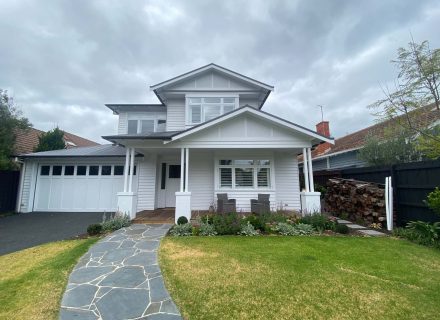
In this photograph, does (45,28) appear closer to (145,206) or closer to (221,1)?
(221,1)

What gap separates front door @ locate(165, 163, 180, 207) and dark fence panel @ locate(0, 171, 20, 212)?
26.5ft

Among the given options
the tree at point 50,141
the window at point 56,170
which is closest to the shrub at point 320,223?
the window at point 56,170

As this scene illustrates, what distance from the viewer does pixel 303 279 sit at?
11.8ft

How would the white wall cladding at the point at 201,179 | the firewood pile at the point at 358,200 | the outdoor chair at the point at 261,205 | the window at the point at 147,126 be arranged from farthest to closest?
the window at the point at 147,126, the white wall cladding at the point at 201,179, the outdoor chair at the point at 261,205, the firewood pile at the point at 358,200

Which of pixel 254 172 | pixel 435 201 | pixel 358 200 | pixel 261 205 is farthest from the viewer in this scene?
pixel 254 172

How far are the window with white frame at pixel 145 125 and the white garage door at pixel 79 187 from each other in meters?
2.26

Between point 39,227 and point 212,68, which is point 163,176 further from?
point 212,68

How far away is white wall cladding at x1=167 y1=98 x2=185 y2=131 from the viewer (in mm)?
11328

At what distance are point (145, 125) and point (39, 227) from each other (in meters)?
6.68

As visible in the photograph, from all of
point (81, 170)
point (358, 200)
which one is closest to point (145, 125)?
point (81, 170)

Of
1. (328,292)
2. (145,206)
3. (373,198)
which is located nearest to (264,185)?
(373,198)

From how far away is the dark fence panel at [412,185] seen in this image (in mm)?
5891

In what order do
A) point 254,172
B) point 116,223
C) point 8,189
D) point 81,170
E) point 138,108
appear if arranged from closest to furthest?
point 116,223 → point 254,172 → point 8,189 → point 81,170 → point 138,108

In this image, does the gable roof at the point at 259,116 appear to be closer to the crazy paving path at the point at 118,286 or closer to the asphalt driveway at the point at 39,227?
the crazy paving path at the point at 118,286
